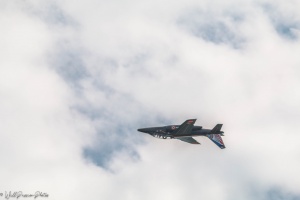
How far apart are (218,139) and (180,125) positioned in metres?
15.8

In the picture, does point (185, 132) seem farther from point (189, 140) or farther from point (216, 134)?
point (216, 134)

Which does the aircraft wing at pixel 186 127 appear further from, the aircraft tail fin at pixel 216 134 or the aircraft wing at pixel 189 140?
the aircraft tail fin at pixel 216 134

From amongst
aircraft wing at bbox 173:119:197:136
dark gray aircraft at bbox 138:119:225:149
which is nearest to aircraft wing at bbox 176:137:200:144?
dark gray aircraft at bbox 138:119:225:149

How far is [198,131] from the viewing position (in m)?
172

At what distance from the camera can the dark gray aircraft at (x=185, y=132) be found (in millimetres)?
167962

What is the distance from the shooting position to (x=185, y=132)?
167750 mm

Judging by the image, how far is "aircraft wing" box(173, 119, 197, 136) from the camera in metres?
164

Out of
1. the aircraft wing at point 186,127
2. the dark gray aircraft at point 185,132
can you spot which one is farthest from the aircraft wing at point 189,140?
the aircraft wing at point 186,127

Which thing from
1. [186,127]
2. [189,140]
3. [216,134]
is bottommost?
[189,140]

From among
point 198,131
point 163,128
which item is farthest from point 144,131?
point 198,131

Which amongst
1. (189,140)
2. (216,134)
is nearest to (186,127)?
(189,140)

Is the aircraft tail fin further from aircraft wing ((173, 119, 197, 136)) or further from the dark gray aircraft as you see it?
aircraft wing ((173, 119, 197, 136))

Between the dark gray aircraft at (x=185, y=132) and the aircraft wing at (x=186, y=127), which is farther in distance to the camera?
the dark gray aircraft at (x=185, y=132)

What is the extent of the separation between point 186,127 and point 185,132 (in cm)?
254
